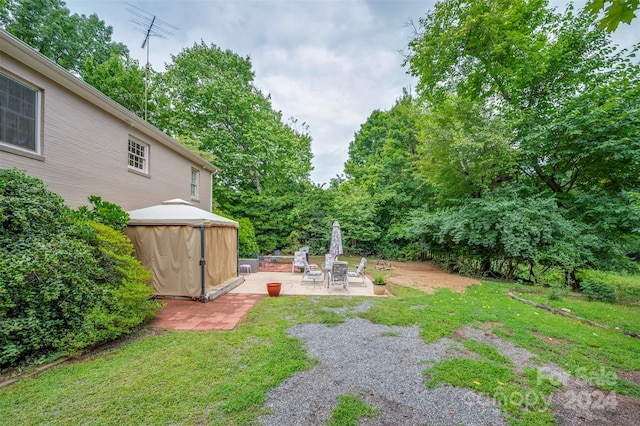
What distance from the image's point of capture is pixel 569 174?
1106cm

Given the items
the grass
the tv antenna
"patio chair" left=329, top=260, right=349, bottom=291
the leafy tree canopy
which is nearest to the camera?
the leafy tree canopy

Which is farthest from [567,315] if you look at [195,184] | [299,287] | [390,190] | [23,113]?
[195,184]

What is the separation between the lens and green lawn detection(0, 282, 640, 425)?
2498 millimetres

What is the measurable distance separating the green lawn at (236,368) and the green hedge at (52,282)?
48 centimetres

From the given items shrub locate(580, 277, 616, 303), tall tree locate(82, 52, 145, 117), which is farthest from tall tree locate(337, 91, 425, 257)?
tall tree locate(82, 52, 145, 117)

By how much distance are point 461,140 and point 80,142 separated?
12568 mm

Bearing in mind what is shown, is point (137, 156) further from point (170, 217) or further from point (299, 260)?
point (299, 260)

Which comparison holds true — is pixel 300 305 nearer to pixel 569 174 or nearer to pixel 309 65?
pixel 309 65

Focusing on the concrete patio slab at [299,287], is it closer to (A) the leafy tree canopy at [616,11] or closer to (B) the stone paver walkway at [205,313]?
(B) the stone paver walkway at [205,313]

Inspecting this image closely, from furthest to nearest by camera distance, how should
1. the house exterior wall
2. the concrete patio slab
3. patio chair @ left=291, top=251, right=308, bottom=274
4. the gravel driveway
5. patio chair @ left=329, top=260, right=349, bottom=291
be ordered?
1. patio chair @ left=291, top=251, right=308, bottom=274
2. patio chair @ left=329, top=260, right=349, bottom=291
3. the concrete patio slab
4. the house exterior wall
5. the gravel driveway

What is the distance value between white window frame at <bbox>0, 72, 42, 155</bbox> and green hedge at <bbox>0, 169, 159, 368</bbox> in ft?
4.18

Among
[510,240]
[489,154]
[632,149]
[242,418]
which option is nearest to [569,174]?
[632,149]

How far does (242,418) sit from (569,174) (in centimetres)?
1516

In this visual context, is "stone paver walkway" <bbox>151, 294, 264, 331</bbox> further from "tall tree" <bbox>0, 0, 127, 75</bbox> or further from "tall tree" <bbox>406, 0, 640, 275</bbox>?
"tall tree" <bbox>0, 0, 127, 75</bbox>
